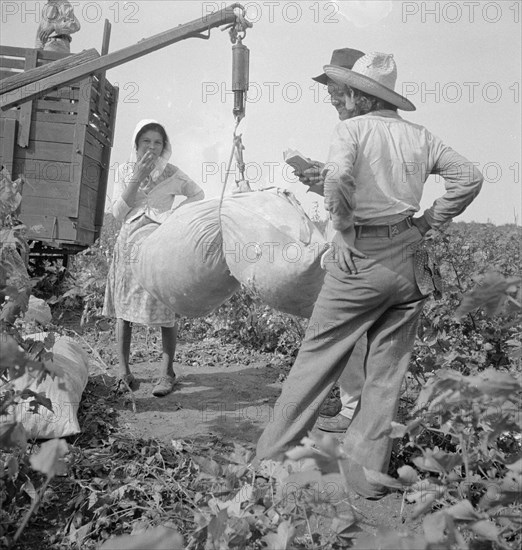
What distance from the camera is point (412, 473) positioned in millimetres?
1138

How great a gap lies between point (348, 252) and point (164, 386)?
1.91 meters

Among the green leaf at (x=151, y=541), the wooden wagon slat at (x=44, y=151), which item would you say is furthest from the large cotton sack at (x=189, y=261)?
the wooden wagon slat at (x=44, y=151)

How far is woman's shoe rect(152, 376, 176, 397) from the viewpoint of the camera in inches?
150

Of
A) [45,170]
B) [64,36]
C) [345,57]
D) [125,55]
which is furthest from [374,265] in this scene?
[64,36]

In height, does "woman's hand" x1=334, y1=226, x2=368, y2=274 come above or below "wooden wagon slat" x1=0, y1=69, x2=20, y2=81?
below

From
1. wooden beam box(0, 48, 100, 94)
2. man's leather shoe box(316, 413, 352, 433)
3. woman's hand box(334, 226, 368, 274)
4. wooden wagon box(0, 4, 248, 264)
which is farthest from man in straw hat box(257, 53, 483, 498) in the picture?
wooden wagon box(0, 4, 248, 264)

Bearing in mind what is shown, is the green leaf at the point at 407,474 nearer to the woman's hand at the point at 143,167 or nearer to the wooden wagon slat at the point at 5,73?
the woman's hand at the point at 143,167

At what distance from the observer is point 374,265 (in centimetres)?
242

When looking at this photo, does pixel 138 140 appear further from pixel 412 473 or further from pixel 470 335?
pixel 412 473

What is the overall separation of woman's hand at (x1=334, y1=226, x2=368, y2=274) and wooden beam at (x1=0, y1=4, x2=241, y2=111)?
2.08 meters

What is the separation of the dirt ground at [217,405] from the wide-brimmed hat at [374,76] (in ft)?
5.28

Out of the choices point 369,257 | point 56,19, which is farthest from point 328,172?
point 56,19

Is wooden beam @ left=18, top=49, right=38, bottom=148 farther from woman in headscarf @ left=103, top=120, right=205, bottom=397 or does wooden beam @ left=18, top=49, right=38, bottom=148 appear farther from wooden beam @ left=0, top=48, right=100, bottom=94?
woman in headscarf @ left=103, top=120, right=205, bottom=397

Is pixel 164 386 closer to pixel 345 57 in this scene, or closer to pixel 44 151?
pixel 345 57
